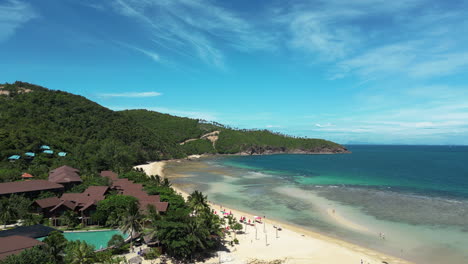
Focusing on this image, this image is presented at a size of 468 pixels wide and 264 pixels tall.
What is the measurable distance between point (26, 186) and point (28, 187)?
1.64 feet

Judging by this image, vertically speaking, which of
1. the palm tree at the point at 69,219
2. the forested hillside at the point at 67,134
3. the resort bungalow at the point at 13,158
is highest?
the forested hillside at the point at 67,134

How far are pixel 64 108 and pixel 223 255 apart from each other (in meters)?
116

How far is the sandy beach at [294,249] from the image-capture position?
27641 millimetres

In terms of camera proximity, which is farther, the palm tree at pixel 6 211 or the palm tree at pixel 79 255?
the palm tree at pixel 6 211

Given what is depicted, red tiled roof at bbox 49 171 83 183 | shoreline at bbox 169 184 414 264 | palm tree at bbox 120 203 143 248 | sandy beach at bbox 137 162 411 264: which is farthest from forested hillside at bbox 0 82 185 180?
shoreline at bbox 169 184 414 264

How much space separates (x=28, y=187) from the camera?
3953cm

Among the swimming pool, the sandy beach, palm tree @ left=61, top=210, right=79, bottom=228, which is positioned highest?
palm tree @ left=61, top=210, right=79, bottom=228

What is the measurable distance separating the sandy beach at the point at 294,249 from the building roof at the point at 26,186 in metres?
30.2

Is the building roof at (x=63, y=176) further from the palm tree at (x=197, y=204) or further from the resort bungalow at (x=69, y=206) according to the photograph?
the palm tree at (x=197, y=204)

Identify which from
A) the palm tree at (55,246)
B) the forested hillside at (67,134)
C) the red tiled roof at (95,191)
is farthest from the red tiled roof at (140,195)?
the forested hillside at (67,134)

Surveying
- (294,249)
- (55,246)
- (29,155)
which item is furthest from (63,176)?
(294,249)

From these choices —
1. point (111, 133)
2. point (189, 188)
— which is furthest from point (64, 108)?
point (189, 188)

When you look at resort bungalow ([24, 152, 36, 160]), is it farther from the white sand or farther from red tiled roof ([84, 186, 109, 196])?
red tiled roof ([84, 186, 109, 196])

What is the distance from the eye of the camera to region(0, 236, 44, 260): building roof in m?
19.6
